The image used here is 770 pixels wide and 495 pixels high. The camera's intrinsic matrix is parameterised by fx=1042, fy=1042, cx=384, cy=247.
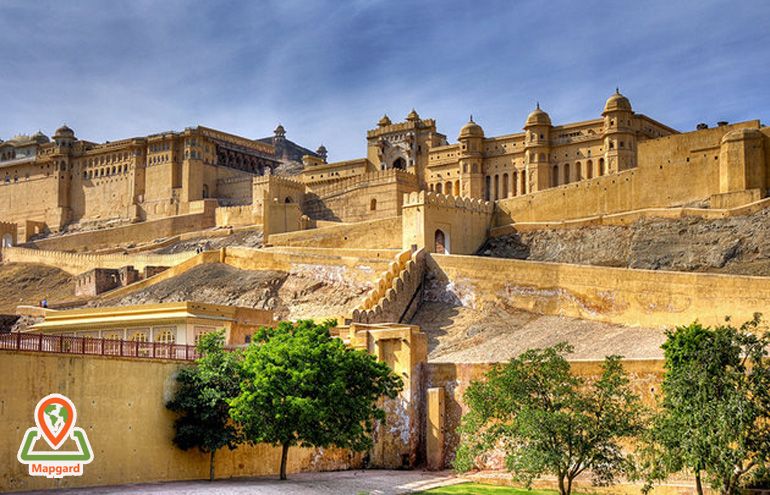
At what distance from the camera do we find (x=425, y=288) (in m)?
40.1

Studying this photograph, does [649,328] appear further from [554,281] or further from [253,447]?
[253,447]

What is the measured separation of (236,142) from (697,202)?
136ft

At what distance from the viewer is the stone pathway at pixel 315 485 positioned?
21203mm

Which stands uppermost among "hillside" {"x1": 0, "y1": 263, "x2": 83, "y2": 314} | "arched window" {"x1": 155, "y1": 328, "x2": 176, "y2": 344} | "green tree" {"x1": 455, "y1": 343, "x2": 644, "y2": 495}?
"hillside" {"x1": 0, "y1": 263, "x2": 83, "y2": 314}

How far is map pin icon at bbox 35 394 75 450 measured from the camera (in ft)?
67.1

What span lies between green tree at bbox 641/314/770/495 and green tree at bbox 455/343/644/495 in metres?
0.93

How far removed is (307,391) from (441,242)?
20682 mm

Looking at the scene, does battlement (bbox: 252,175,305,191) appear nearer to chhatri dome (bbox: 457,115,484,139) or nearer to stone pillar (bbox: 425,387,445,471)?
chhatri dome (bbox: 457,115,484,139)

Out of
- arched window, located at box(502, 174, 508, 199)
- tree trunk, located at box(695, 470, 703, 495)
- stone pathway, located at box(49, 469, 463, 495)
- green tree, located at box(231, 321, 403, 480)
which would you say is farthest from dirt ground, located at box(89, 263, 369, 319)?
tree trunk, located at box(695, 470, 703, 495)

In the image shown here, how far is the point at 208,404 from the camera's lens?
23703mm

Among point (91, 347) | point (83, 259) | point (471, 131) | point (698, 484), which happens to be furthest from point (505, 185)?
point (91, 347)

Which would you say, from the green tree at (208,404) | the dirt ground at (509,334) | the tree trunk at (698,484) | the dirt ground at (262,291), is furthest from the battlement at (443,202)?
the tree trunk at (698,484)

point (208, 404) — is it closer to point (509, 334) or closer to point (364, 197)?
point (509, 334)

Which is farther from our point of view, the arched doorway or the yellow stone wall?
the arched doorway
